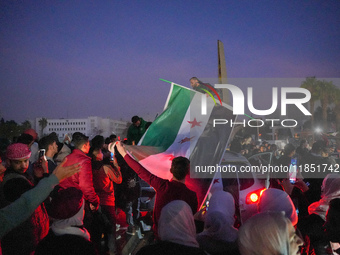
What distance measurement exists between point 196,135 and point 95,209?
6.82 feet

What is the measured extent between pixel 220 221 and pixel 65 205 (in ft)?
4.80

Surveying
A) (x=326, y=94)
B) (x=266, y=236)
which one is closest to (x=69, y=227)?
(x=266, y=236)

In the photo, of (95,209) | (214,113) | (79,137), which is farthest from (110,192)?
(214,113)

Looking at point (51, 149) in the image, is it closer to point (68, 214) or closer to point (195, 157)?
point (195, 157)

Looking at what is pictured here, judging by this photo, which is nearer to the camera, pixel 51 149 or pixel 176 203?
pixel 176 203

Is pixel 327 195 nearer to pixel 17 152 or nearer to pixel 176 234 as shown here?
pixel 176 234

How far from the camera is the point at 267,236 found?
7.02 feet

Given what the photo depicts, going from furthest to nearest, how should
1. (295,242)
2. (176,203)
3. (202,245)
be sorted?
1. (202,245)
2. (176,203)
3. (295,242)

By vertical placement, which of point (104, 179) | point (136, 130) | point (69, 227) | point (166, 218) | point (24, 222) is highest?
point (136, 130)

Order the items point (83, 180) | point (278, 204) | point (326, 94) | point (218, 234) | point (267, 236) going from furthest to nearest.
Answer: point (326, 94) < point (83, 180) < point (278, 204) < point (218, 234) < point (267, 236)

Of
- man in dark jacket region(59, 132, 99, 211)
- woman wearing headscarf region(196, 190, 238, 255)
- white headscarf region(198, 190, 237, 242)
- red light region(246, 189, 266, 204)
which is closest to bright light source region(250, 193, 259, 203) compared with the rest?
red light region(246, 189, 266, 204)

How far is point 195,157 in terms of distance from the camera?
5090 millimetres

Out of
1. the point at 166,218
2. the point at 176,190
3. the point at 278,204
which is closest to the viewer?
the point at 166,218

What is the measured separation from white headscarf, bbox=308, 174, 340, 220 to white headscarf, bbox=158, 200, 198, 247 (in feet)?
5.75
